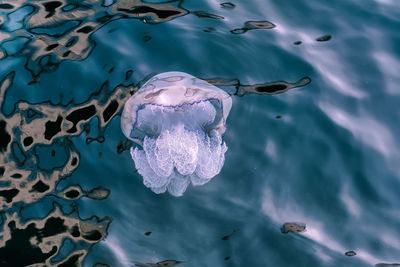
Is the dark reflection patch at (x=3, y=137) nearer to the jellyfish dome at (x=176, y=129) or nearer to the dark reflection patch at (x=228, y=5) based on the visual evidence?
the jellyfish dome at (x=176, y=129)

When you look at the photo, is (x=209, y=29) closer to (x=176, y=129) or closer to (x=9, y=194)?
(x=176, y=129)

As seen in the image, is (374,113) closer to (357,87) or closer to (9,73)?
(357,87)

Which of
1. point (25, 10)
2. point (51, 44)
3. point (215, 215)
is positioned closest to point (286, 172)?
point (215, 215)

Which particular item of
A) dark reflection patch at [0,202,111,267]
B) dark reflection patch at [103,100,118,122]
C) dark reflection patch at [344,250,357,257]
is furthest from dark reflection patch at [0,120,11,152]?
dark reflection patch at [344,250,357,257]

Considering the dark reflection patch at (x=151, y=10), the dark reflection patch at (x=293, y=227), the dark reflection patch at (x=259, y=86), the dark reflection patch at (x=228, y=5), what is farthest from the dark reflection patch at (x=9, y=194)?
the dark reflection patch at (x=228, y=5)

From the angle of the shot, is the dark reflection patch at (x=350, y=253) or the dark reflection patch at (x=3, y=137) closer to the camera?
the dark reflection patch at (x=350, y=253)

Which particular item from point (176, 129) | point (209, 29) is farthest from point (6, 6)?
point (176, 129)
